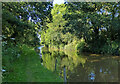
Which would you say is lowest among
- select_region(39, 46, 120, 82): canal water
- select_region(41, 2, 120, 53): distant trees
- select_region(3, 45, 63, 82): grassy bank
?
select_region(39, 46, 120, 82): canal water

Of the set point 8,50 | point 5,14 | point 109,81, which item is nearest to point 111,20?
point 109,81

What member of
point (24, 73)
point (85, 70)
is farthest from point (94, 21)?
point (24, 73)

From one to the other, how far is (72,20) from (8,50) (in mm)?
10466

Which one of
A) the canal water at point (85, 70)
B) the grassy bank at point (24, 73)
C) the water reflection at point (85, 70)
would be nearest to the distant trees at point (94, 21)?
the canal water at point (85, 70)

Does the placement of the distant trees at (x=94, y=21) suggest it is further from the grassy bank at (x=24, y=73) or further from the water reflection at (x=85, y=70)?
the grassy bank at (x=24, y=73)

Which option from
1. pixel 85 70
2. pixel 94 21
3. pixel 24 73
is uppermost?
pixel 94 21

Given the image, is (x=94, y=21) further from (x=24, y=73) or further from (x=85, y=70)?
(x=24, y=73)

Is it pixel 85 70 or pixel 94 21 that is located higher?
pixel 94 21

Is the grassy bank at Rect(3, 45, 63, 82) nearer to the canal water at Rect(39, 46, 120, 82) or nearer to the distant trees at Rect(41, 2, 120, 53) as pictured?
the canal water at Rect(39, 46, 120, 82)

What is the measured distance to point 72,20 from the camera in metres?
18.2

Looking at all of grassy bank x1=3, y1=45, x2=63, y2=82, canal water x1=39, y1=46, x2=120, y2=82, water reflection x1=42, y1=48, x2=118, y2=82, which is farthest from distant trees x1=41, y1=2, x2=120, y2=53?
grassy bank x1=3, y1=45, x2=63, y2=82

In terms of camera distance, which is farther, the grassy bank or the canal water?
the canal water

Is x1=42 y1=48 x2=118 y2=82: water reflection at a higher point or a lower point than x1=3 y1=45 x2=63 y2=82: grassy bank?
lower

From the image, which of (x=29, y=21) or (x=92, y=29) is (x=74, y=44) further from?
(x=29, y=21)
